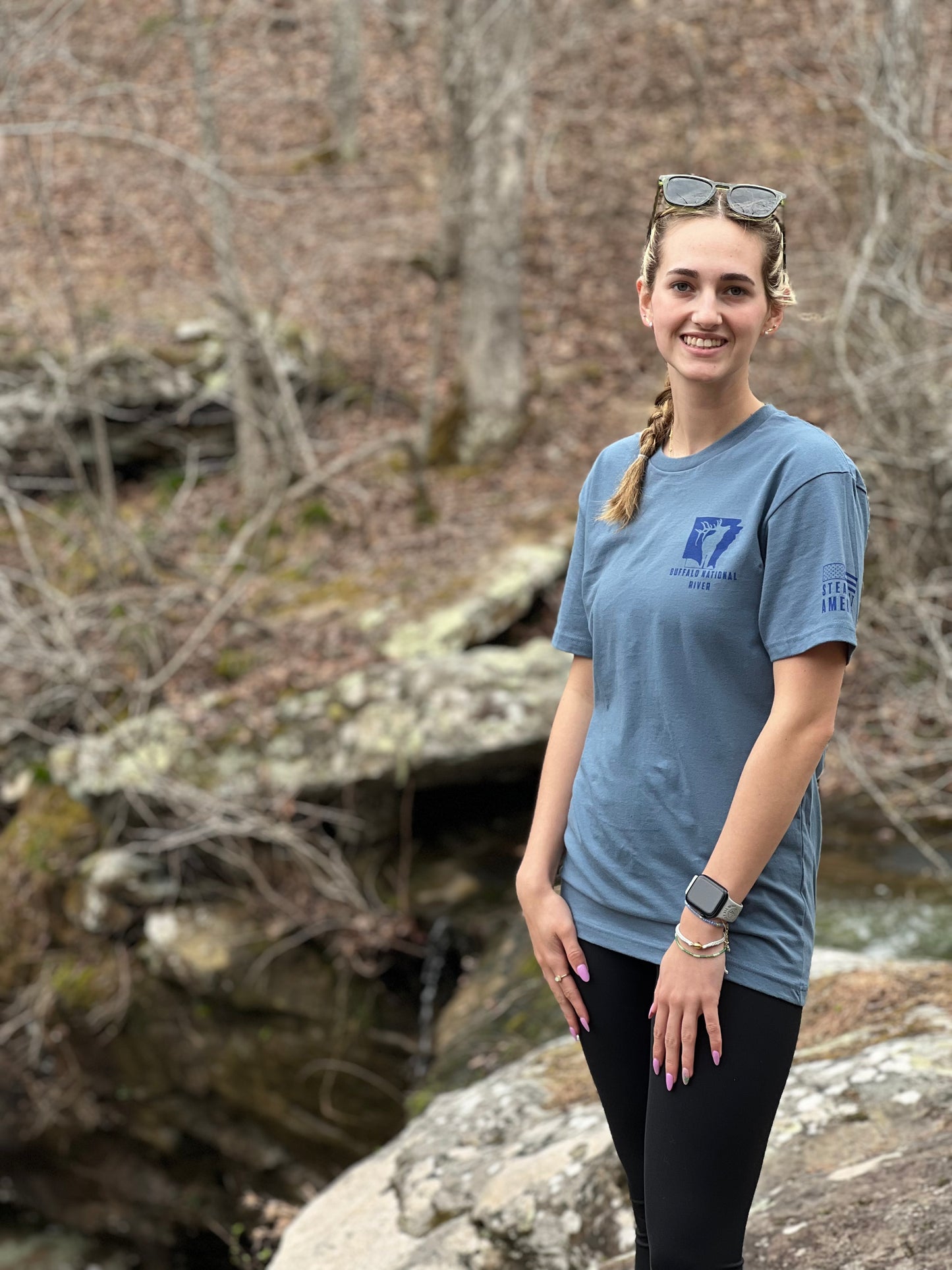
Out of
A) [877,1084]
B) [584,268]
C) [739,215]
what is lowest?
[877,1084]

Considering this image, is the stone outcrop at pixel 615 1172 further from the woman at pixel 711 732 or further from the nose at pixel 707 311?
the nose at pixel 707 311

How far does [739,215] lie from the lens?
1.67 meters

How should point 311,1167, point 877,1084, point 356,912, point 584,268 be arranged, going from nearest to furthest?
point 877,1084
point 311,1167
point 356,912
point 584,268

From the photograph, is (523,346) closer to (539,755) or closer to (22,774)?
(539,755)

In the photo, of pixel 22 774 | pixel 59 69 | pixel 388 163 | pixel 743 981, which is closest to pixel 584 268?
pixel 388 163

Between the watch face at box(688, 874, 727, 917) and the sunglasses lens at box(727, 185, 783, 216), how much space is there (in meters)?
0.96

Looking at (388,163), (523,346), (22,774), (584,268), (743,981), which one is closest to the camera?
(743,981)

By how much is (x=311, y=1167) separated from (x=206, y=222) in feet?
27.4

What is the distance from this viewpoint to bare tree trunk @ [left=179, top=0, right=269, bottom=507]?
308 inches

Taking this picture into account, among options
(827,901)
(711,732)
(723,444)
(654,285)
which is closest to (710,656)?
(711,732)

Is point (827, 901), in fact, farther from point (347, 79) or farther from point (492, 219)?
point (347, 79)

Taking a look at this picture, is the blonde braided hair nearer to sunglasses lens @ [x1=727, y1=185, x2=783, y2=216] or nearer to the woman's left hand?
sunglasses lens @ [x1=727, y1=185, x2=783, y2=216]

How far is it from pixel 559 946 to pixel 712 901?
374 millimetres

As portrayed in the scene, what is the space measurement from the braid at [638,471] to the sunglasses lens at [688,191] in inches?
10.5
